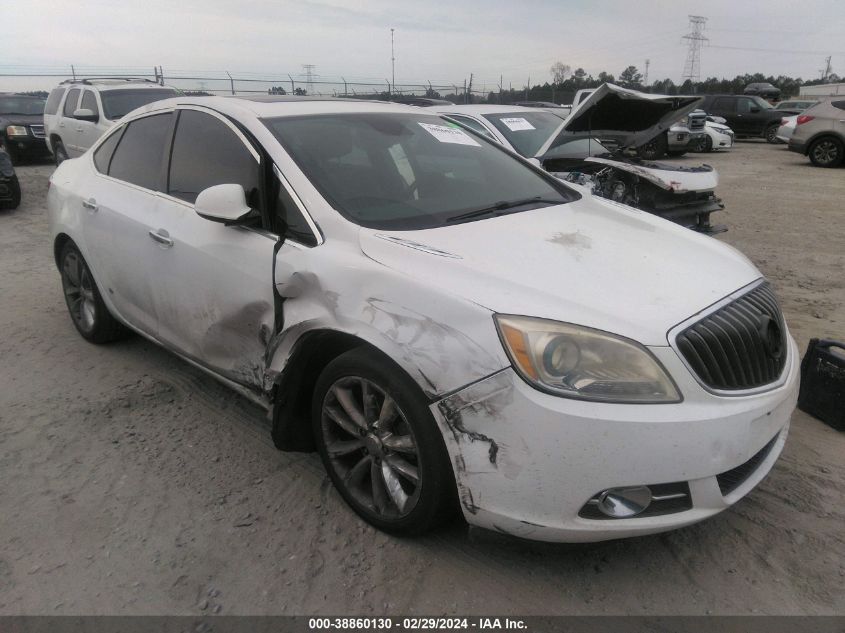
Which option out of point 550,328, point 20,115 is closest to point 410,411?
point 550,328

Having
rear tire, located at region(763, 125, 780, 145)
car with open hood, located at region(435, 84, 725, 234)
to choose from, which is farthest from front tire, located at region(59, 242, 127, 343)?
rear tire, located at region(763, 125, 780, 145)

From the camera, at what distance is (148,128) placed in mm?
3768

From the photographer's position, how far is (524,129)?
7.44 metres

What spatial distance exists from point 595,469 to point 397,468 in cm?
78

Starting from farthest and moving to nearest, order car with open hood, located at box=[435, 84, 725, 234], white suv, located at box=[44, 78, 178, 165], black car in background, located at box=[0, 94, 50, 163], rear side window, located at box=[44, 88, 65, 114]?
black car in background, located at box=[0, 94, 50, 163]
rear side window, located at box=[44, 88, 65, 114]
white suv, located at box=[44, 78, 178, 165]
car with open hood, located at box=[435, 84, 725, 234]

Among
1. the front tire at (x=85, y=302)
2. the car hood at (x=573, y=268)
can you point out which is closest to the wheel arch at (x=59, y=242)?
the front tire at (x=85, y=302)

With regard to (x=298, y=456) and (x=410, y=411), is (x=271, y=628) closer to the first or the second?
(x=410, y=411)

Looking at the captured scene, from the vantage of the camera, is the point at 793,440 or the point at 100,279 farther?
the point at 100,279

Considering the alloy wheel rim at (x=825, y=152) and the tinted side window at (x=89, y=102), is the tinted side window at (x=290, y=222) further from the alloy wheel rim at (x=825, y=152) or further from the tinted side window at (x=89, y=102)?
the alloy wheel rim at (x=825, y=152)

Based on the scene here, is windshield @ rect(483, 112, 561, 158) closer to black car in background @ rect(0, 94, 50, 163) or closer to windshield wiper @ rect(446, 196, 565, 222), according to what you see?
windshield wiper @ rect(446, 196, 565, 222)

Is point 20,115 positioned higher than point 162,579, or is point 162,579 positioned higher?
point 20,115

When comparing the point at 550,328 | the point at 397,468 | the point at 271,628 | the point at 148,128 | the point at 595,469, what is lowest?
the point at 271,628

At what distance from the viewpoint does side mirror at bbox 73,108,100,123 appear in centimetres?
995

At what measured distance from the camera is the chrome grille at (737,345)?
82.3 inches
